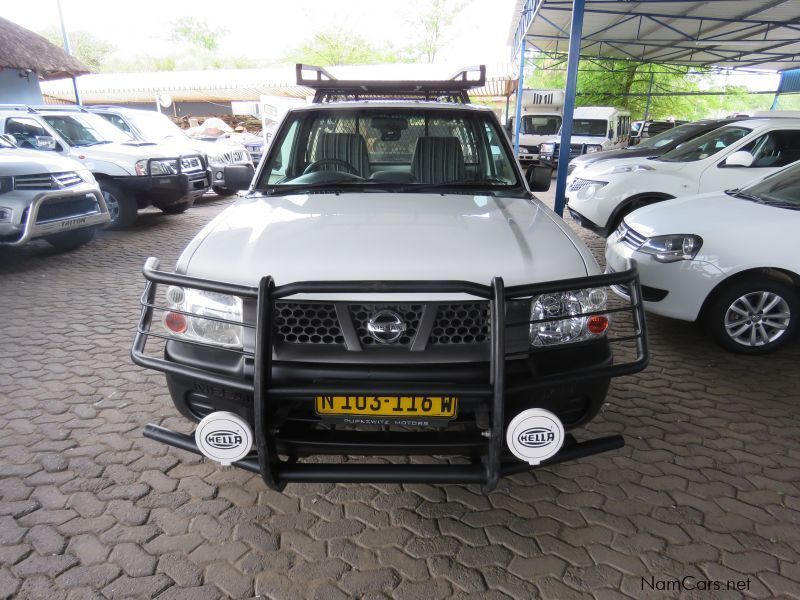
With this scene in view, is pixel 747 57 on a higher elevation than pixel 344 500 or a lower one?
higher

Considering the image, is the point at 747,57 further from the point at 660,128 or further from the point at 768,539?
the point at 768,539

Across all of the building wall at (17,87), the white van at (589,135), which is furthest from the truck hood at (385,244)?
the building wall at (17,87)

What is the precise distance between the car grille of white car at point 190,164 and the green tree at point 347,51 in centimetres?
3414

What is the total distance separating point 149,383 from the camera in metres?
3.75

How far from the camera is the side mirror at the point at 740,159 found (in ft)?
19.9

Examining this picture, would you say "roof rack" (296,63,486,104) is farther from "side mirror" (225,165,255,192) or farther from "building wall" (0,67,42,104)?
"building wall" (0,67,42,104)

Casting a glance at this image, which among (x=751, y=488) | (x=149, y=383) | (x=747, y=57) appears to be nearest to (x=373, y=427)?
(x=751, y=488)

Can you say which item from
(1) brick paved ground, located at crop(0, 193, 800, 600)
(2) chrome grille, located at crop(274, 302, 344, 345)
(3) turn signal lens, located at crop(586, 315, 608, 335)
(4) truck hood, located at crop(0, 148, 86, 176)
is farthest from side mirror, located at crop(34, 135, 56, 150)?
(3) turn signal lens, located at crop(586, 315, 608, 335)

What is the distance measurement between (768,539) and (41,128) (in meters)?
9.62

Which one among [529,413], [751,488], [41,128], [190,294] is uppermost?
[41,128]

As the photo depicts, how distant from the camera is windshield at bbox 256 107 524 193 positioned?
3305 millimetres

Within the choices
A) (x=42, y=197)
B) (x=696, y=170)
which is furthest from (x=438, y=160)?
(x=42, y=197)

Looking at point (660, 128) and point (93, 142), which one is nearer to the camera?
point (93, 142)

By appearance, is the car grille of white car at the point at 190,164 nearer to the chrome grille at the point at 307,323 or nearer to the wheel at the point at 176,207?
the wheel at the point at 176,207
